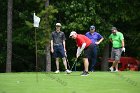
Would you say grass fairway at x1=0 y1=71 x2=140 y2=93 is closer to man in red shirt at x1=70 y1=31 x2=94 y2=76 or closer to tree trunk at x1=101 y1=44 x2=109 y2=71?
man in red shirt at x1=70 y1=31 x2=94 y2=76

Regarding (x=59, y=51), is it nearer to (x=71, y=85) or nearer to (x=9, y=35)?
(x=71, y=85)

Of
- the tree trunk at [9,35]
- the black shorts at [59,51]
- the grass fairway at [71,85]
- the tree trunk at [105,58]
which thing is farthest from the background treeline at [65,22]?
the grass fairway at [71,85]

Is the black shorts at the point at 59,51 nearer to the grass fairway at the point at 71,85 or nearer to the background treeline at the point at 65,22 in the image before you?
the grass fairway at the point at 71,85

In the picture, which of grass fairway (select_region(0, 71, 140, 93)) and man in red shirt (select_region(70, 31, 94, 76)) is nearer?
grass fairway (select_region(0, 71, 140, 93))

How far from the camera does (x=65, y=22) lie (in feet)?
112

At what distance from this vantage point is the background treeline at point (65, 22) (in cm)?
3288

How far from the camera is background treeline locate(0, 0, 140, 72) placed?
3288cm

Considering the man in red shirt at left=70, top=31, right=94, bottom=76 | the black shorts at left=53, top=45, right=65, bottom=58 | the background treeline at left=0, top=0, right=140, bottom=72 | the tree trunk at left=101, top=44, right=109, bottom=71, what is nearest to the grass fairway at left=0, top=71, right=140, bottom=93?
the man in red shirt at left=70, top=31, right=94, bottom=76

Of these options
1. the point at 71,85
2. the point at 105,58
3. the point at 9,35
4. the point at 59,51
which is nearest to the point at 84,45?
the point at 59,51

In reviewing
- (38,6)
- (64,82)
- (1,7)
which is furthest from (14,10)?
(64,82)

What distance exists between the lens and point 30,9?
35.5 metres

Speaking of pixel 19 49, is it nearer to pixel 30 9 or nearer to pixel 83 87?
pixel 30 9

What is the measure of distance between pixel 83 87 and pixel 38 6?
19.5 m

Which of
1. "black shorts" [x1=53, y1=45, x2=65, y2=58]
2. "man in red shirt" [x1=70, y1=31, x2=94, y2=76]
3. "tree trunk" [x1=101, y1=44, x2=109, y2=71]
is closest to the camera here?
"man in red shirt" [x1=70, y1=31, x2=94, y2=76]
